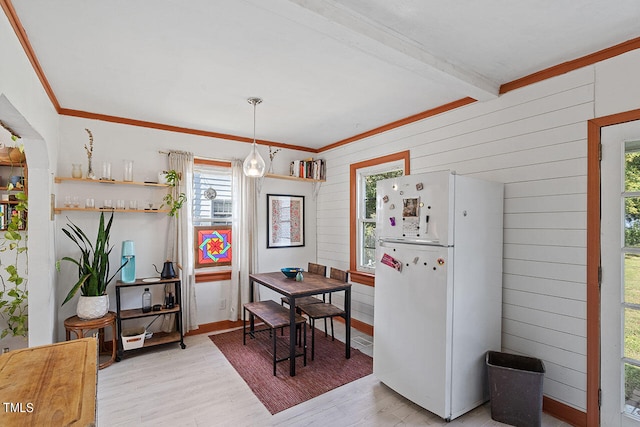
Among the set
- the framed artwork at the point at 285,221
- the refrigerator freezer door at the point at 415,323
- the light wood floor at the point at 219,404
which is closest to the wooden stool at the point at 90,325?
the light wood floor at the point at 219,404

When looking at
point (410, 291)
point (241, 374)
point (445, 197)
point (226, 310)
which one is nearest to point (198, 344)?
point (226, 310)

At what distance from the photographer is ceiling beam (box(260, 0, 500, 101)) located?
1570mm

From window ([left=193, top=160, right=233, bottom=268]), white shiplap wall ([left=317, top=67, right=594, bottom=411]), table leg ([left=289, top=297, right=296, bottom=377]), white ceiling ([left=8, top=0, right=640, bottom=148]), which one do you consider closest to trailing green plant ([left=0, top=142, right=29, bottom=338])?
white ceiling ([left=8, top=0, right=640, bottom=148])

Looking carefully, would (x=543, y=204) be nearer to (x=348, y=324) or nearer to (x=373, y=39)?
(x=373, y=39)

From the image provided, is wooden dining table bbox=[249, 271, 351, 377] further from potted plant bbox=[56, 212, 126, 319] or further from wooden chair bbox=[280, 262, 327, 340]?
potted plant bbox=[56, 212, 126, 319]

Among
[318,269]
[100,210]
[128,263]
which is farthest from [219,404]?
[100,210]

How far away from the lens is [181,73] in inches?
96.2

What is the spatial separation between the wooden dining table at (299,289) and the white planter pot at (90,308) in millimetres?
1487

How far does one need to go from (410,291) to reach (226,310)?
2640mm

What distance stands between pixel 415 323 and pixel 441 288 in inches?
14.6

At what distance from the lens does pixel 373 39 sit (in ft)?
5.98

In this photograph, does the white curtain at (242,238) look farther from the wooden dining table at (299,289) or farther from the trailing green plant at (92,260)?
the trailing green plant at (92,260)

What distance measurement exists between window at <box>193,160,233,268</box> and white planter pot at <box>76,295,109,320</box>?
3.77ft

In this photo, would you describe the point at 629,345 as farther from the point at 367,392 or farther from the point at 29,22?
the point at 29,22
